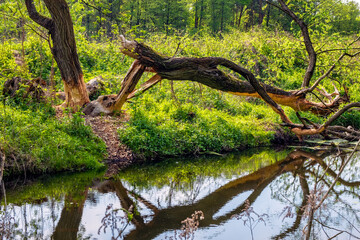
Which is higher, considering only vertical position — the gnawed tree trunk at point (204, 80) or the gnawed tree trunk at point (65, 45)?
the gnawed tree trunk at point (65, 45)

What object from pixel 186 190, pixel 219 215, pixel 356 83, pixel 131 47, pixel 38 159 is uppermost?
pixel 356 83

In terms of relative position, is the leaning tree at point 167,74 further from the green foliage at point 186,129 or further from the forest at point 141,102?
the green foliage at point 186,129

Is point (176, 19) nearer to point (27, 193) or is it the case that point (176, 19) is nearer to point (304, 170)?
point (304, 170)

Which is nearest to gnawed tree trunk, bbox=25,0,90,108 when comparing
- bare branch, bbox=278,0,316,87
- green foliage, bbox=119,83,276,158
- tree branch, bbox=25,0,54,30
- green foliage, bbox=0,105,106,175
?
tree branch, bbox=25,0,54,30

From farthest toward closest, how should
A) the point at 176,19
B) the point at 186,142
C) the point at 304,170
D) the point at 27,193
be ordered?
1. the point at 176,19
2. the point at 186,142
3. the point at 304,170
4. the point at 27,193

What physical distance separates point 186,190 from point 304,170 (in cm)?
360

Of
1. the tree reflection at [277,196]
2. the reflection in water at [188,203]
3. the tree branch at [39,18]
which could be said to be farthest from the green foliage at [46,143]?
the tree branch at [39,18]

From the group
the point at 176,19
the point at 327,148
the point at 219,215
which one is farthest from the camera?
the point at 176,19

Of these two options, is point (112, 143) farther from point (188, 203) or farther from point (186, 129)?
point (188, 203)

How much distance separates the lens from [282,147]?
40.2 feet

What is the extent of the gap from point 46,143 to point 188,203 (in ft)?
11.8

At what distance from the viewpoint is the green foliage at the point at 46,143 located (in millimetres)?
7605

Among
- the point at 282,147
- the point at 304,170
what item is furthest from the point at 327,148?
the point at 304,170

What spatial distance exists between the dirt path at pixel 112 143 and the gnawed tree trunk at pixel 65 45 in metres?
0.78
